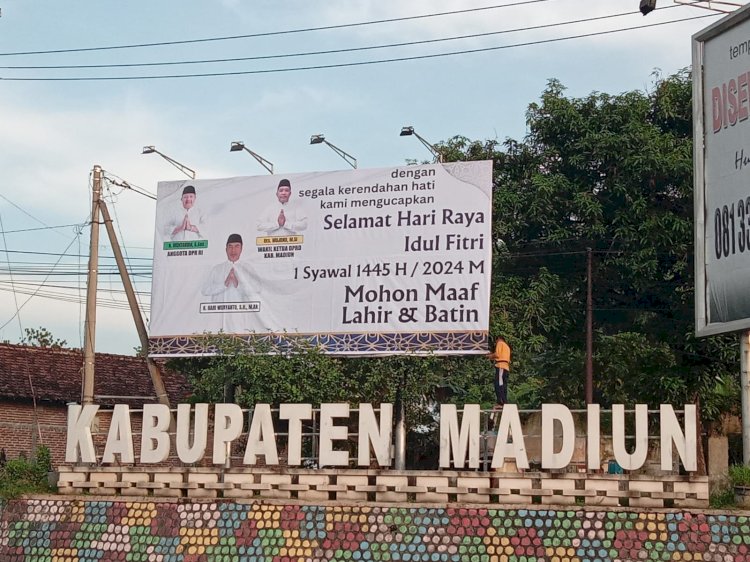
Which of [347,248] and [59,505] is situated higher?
[347,248]

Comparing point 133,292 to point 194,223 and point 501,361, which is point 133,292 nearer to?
point 194,223

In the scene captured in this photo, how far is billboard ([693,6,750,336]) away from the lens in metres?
20.7

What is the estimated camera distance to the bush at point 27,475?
2421 centimetres

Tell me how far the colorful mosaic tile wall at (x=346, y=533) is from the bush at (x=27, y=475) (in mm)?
811

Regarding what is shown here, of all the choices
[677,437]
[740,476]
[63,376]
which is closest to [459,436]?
[677,437]

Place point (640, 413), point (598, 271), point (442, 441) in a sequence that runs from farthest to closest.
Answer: point (598, 271) < point (442, 441) < point (640, 413)

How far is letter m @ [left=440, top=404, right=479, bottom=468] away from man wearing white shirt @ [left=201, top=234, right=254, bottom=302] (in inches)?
292

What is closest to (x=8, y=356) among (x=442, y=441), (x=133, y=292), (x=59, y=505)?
(x=133, y=292)

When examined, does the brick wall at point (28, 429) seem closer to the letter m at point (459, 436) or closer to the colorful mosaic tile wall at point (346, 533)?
the colorful mosaic tile wall at point (346, 533)

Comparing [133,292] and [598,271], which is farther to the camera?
[598,271]

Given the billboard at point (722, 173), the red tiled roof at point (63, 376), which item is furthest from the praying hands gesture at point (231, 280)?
the billboard at point (722, 173)

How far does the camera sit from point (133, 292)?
1072 inches

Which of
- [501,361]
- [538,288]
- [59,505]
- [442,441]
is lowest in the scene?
[59,505]

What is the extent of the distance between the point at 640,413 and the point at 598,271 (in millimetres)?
10071
